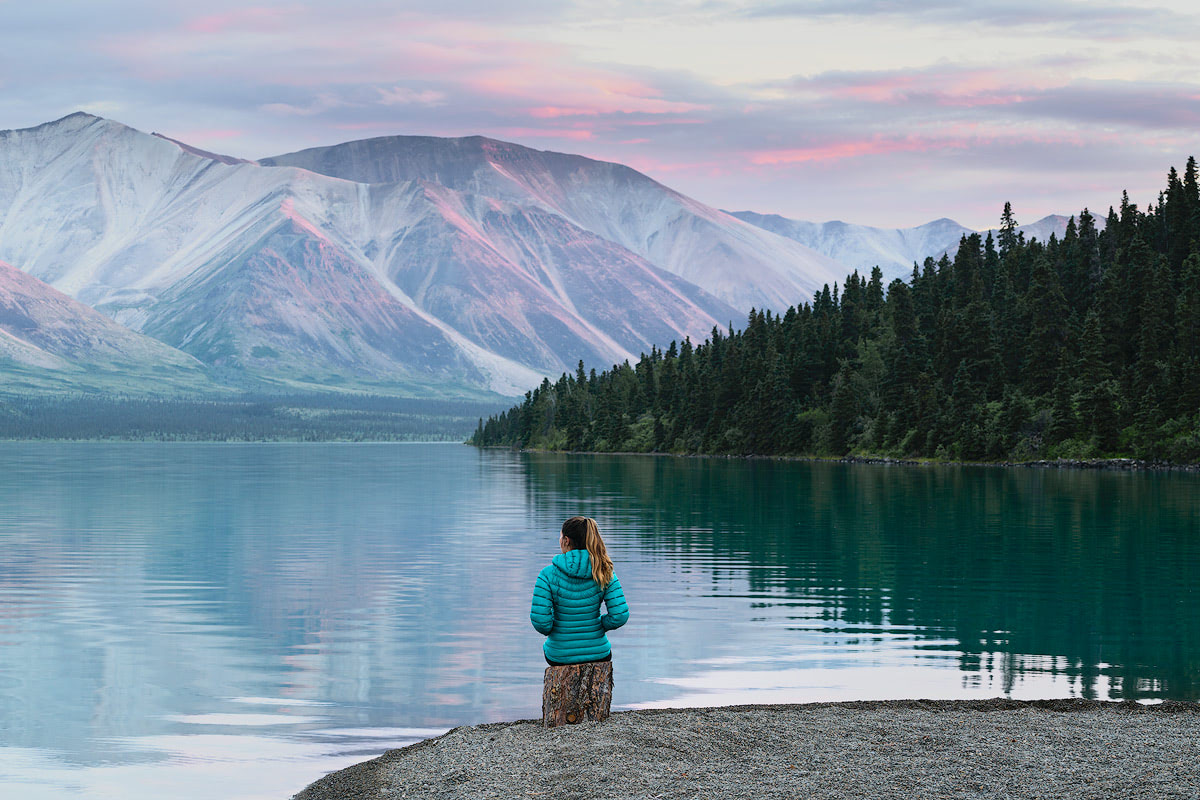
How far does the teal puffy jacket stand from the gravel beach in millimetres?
1363

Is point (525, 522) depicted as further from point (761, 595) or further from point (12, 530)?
point (761, 595)

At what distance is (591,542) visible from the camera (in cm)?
2406

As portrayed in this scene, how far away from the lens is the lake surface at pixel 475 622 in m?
28.9

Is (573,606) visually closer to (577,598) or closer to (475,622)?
(577,598)

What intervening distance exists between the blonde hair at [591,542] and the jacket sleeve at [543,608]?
0.84 meters

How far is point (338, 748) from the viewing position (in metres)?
26.9

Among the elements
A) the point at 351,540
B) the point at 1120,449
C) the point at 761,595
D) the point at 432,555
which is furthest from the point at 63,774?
the point at 1120,449

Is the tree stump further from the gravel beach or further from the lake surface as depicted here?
the lake surface

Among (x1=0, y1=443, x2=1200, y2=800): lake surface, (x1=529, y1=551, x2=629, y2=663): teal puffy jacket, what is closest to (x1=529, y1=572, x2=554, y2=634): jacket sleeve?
(x1=529, y1=551, x2=629, y2=663): teal puffy jacket

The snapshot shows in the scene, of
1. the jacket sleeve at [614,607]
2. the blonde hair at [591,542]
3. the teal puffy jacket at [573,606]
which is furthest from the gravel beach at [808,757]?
the blonde hair at [591,542]

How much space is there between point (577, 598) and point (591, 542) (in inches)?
42.9

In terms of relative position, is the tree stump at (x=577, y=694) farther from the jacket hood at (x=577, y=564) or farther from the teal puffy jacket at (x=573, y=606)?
the jacket hood at (x=577, y=564)

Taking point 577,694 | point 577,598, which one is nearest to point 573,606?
point 577,598

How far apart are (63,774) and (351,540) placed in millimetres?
52279
